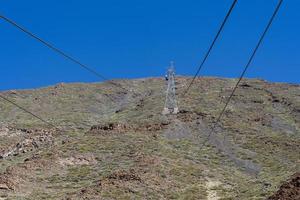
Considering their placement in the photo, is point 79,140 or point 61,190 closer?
point 61,190

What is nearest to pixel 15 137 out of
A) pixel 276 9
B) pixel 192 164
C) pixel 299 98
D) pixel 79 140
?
pixel 79 140

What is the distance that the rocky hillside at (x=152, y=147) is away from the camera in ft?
123

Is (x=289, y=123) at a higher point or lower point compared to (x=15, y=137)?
higher

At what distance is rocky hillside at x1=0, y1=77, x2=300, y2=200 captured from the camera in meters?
37.4

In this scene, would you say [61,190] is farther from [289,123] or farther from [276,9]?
[289,123]

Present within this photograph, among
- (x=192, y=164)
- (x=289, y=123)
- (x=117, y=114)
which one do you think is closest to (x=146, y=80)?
(x=117, y=114)

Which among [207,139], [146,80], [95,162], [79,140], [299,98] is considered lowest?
[95,162]

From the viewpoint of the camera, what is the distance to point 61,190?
123 ft

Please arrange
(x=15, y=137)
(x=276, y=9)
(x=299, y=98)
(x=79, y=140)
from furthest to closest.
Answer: (x=299, y=98), (x=15, y=137), (x=79, y=140), (x=276, y=9)

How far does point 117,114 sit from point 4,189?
146ft

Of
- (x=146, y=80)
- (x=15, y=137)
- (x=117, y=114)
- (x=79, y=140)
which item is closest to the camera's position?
(x=79, y=140)

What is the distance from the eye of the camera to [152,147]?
4909cm

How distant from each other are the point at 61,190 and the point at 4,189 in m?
4.02

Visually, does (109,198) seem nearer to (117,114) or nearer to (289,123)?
(289,123)
